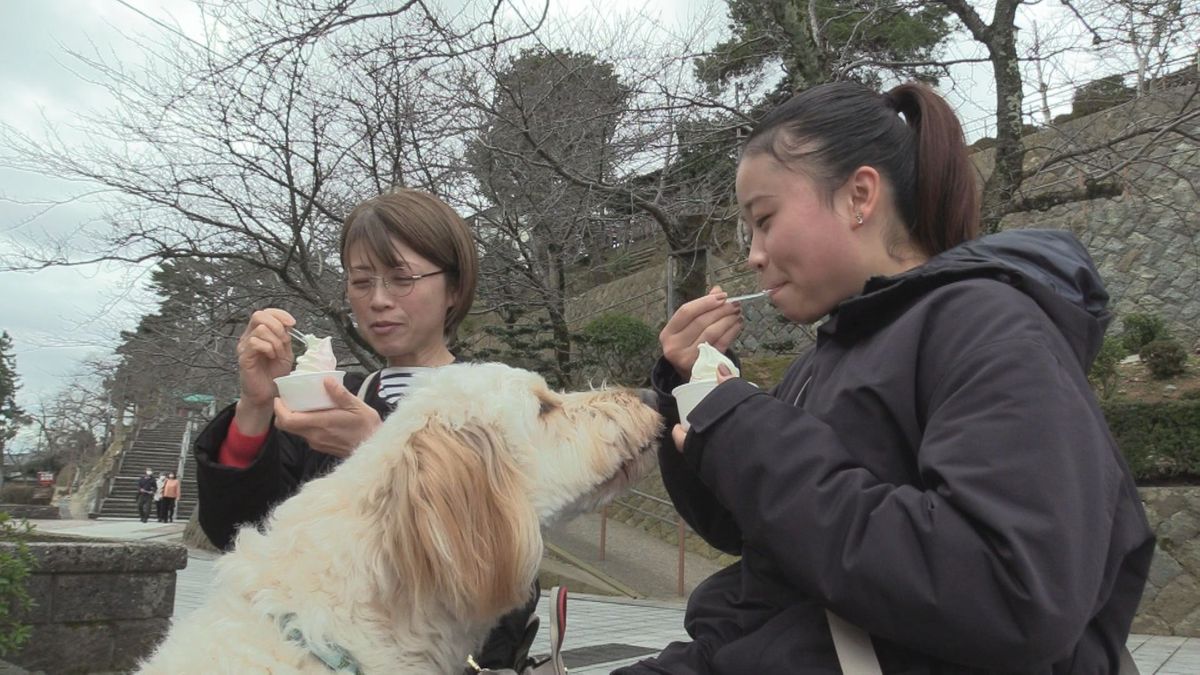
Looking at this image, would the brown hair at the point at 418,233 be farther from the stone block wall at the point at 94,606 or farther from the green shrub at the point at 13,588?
the stone block wall at the point at 94,606

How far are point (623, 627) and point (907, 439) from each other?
9025 millimetres

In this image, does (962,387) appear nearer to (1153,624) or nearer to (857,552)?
(857,552)

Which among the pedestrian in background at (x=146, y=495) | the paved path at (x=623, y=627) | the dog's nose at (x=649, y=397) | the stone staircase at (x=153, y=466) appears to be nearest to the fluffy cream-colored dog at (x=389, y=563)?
the dog's nose at (x=649, y=397)

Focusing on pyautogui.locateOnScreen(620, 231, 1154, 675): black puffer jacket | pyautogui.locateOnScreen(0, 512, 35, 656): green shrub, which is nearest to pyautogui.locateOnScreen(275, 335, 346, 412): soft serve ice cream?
pyautogui.locateOnScreen(620, 231, 1154, 675): black puffer jacket

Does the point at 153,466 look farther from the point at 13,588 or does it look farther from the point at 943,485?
the point at 943,485

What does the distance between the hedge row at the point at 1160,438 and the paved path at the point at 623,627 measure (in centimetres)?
197

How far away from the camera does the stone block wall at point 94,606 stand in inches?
216

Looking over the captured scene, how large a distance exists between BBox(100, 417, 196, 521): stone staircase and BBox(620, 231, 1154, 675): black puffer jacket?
4058 cm

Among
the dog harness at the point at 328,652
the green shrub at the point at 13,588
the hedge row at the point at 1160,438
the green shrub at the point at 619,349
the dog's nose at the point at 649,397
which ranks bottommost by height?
the hedge row at the point at 1160,438

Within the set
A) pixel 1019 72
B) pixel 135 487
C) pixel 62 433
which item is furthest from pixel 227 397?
pixel 62 433

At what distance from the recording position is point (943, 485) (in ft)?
4.46

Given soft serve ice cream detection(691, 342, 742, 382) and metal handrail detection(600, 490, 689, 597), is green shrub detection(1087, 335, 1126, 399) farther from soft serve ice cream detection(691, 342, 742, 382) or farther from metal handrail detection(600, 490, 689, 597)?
soft serve ice cream detection(691, 342, 742, 382)

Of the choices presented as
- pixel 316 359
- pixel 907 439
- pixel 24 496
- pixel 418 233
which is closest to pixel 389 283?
pixel 418 233

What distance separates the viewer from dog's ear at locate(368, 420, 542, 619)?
6.72 feet
